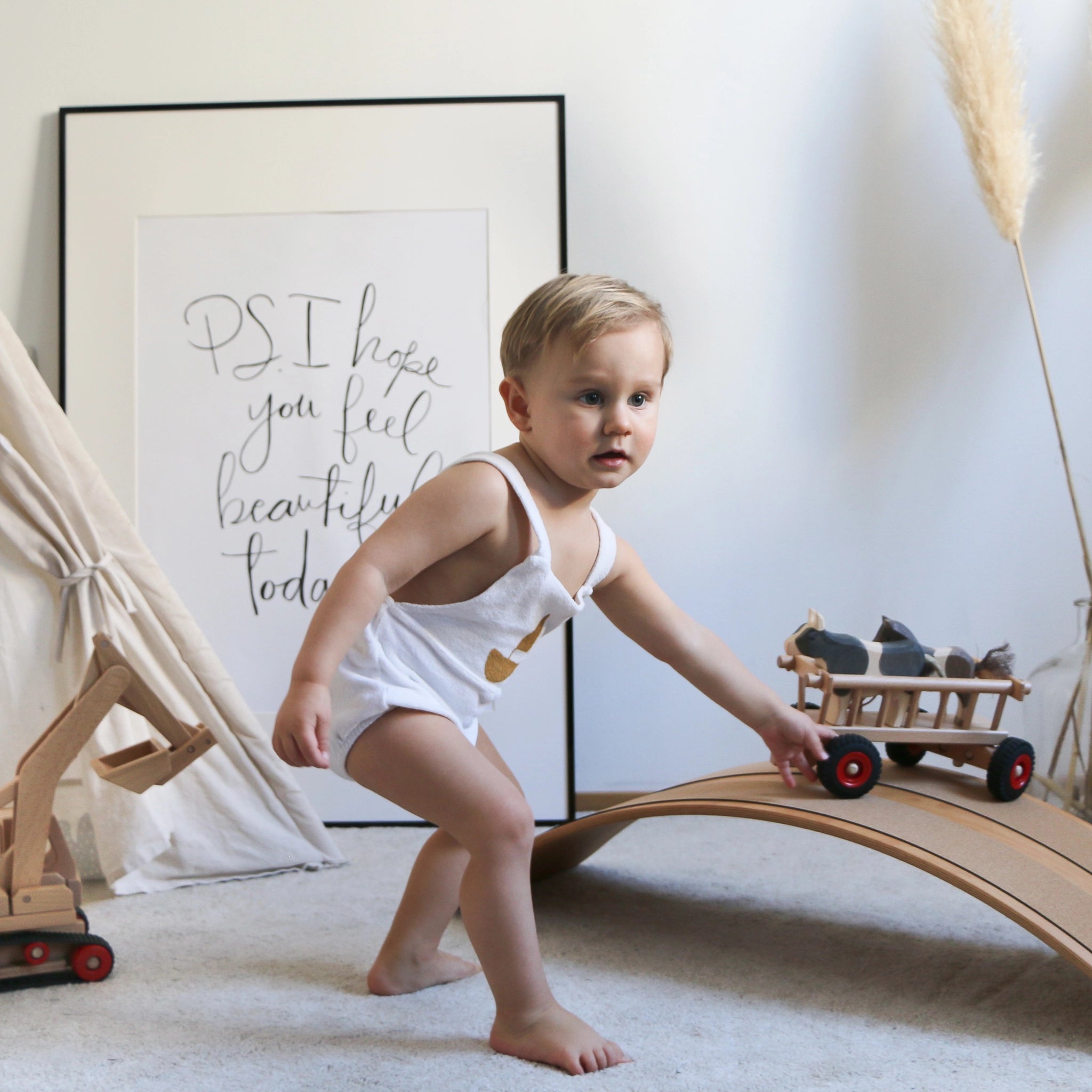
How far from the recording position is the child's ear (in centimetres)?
107

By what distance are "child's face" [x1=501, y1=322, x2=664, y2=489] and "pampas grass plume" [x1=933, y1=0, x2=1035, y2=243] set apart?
3.16 feet

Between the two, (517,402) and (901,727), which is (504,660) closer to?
(517,402)

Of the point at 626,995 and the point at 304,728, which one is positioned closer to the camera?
the point at 304,728

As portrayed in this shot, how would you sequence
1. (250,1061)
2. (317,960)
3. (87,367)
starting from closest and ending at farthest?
(250,1061), (317,960), (87,367)

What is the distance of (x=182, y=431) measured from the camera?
189 centimetres

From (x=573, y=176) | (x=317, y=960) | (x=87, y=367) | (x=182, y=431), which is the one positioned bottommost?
(x=317, y=960)

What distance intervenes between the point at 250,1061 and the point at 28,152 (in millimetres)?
1708

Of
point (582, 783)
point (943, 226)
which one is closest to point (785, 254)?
point (943, 226)

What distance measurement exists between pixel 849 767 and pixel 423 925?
1.67 ft

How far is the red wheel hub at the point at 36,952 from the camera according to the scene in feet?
3.71

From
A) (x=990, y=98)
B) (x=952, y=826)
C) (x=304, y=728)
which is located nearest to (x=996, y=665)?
(x=952, y=826)

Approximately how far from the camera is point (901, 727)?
1252mm

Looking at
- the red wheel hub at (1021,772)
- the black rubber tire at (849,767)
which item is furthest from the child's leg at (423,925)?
the red wheel hub at (1021,772)

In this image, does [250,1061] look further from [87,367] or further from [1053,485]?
[1053,485]
